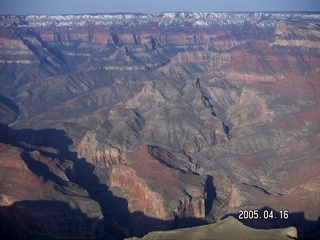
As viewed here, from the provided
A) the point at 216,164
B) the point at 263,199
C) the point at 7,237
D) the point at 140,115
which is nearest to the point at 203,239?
the point at 263,199

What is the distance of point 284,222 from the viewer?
91.6 metres

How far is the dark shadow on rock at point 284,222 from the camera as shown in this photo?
294ft

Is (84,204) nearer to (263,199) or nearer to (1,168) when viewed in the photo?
(1,168)

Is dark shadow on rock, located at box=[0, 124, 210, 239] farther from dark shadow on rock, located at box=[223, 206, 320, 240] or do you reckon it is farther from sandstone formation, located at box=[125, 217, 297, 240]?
sandstone formation, located at box=[125, 217, 297, 240]

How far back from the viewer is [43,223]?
313 feet

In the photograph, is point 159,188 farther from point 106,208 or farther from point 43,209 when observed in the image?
point 43,209

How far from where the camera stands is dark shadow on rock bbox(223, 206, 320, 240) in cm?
8950

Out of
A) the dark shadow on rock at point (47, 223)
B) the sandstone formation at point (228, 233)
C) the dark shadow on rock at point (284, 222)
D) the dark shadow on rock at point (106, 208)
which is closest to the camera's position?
the sandstone formation at point (228, 233)

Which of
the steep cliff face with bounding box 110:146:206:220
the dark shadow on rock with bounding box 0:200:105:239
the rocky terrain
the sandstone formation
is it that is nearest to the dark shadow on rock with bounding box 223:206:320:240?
the rocky terrain

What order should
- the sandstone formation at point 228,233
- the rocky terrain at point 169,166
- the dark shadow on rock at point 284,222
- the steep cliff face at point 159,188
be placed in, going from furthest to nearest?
the steep cliff face at point 159,188, the rocky terrain at point 169,166, the dark shadow on rock at point 284,222, the sandstone formation at point 228,233

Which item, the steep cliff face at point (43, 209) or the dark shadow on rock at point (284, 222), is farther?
the steep cliff face at point (43, 209)

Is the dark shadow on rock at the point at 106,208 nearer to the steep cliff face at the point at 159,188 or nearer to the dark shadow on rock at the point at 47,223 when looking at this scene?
the dark shadow on rock at the point at 47,223

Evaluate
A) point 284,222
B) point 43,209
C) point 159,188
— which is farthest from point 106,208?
point 284,222

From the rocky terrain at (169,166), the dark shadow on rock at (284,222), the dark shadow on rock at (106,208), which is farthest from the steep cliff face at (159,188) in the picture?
the dark shadow on rock at (284,222)
